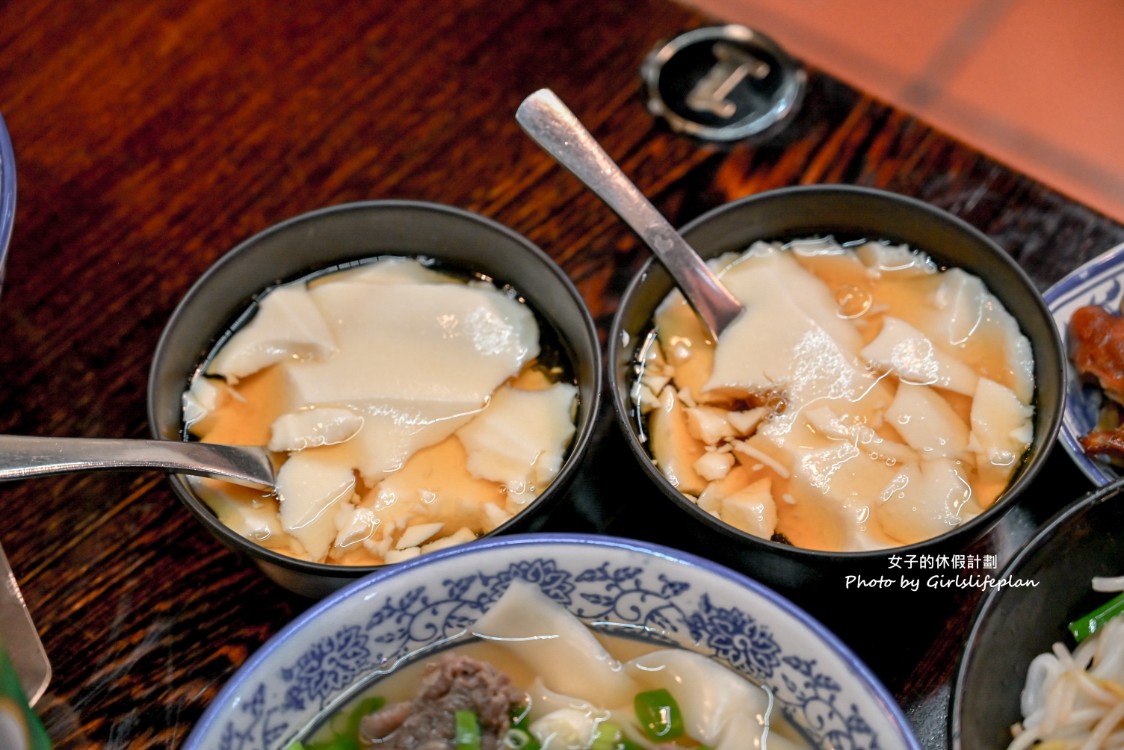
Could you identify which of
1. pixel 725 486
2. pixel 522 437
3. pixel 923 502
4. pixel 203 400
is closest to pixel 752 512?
pixel 725 486

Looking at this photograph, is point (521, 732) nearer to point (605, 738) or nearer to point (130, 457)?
point (605, 738)

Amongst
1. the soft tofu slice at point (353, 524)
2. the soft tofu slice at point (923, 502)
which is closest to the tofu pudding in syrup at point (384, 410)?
the soft tofu slice at point (353, 524)

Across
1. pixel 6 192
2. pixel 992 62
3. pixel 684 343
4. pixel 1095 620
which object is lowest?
pixel 992 62

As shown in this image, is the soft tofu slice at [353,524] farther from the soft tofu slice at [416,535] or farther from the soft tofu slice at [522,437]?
the soft tofu slice at [522,437]

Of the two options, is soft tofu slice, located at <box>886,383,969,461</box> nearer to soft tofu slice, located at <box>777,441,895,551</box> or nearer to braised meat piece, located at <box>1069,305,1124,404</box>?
soft tofu slice, located at <box>777,441,895,551</box>

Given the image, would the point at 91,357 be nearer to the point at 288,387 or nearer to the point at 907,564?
the point at 288,387
